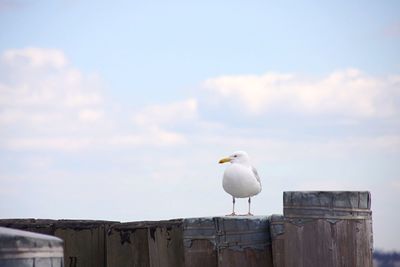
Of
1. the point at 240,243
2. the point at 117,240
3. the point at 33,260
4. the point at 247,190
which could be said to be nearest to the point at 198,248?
the point at 240,243

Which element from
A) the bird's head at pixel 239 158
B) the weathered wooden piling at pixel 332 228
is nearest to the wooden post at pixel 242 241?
the weathered wooden piling at pixel 332 228

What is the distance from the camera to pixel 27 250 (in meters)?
5.63

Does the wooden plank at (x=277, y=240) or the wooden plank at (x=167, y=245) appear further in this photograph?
the wooden plank at (x=167, y=245)

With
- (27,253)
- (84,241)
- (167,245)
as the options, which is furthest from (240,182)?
(27,253)

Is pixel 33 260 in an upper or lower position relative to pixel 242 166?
lower

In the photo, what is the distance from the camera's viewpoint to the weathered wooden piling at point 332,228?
7.92 meters

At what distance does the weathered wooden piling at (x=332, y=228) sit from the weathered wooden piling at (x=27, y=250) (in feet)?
9.42

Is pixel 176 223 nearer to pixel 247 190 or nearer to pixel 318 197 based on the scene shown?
pixel 318 197

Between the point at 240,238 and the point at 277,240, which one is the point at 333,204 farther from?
the point at 240,238

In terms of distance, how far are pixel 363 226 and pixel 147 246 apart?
316 cm

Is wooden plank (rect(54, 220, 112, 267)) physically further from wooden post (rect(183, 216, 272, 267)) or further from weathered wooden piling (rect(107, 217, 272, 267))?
wooden post (rect(183, 216, 272, 267))

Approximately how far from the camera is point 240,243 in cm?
883

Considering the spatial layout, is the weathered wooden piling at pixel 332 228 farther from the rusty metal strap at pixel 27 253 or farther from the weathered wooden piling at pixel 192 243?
the rusty metal strap at pixel 27 253

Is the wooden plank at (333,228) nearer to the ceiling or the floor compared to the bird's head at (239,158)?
nearer to the floor
